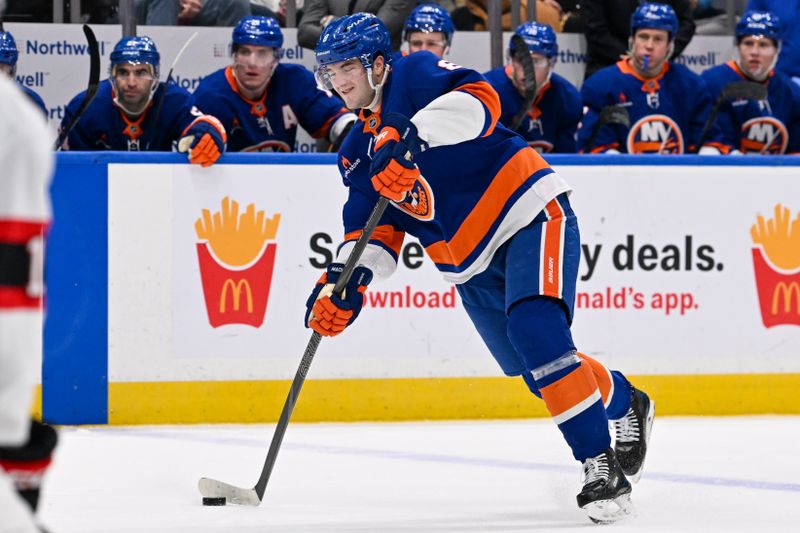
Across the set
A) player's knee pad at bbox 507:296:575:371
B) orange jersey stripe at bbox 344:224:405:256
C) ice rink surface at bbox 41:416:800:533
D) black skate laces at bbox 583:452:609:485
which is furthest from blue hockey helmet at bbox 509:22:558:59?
black skate laces at bbox 583:452:609:485

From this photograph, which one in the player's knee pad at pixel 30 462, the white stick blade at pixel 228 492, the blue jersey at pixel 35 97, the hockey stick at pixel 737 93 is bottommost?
the white stick blade at pixel 228 492

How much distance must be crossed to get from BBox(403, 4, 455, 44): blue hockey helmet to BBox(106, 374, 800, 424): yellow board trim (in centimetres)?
135

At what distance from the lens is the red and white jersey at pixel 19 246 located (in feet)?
4.70

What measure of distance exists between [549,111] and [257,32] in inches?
45.6

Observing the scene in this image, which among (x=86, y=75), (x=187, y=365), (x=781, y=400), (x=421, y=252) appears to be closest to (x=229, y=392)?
(x=187, y=365)

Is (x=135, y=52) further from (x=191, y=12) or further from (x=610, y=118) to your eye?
(x=610, y=118)

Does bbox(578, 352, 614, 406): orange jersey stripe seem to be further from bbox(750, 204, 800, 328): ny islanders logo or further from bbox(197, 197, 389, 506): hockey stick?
bbox(750, 204, 800, 328): ny islanders logo

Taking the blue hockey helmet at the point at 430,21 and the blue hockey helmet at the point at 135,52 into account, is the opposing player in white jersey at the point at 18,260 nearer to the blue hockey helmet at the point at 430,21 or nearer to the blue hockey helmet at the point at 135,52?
the blue hockey helmet at the point at 135,52

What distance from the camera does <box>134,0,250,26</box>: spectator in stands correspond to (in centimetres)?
523

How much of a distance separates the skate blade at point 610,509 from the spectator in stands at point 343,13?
9.09 ft

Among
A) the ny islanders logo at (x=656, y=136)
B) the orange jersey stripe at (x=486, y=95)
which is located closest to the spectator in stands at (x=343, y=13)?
the ny islanders logo at (x=656, y=136)

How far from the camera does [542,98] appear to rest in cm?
519

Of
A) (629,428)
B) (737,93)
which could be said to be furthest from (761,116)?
(629,428)

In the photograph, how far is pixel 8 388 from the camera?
144 centimetres
